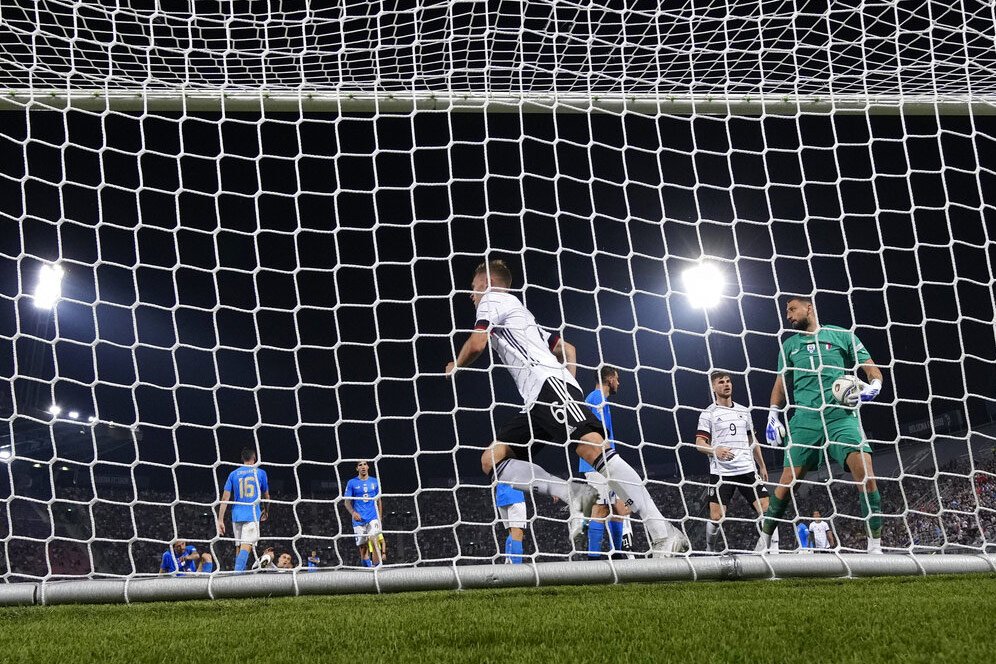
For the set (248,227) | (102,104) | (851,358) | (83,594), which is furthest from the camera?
(248,227)

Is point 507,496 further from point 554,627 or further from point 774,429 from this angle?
point 554,627

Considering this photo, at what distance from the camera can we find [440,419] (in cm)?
1970

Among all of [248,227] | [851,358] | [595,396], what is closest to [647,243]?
[248,227]

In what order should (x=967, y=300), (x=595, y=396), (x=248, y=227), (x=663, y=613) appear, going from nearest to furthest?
(x=663, y=613) → (x=595, y=396) → (x=967, y=300) → (x=248, y=227)

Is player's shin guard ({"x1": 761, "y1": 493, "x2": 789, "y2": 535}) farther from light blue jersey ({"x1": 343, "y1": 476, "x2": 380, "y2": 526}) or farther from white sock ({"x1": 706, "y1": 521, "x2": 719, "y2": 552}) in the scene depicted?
light blue jersey ({"x1": 343, "y1": 476, "x2": 380, "y2": 526})

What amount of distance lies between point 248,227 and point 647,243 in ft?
28.9

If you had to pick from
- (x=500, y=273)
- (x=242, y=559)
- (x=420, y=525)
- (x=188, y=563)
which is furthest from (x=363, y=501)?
(x=420, y=525)

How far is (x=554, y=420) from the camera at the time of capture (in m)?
3.90

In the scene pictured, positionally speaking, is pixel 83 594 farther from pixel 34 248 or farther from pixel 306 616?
pixel 34 248

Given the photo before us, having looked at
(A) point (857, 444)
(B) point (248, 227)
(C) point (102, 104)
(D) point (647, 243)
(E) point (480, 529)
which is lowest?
(E) point (480, 529)

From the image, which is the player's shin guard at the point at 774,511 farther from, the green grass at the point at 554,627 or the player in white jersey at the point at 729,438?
the green grass at the point at 554,627

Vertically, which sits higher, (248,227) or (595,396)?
(248,227)

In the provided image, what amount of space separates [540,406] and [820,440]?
4.86 feet

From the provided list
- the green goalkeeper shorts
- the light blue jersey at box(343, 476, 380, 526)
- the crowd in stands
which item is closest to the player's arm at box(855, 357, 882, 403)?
the green goalkeeper shorts
